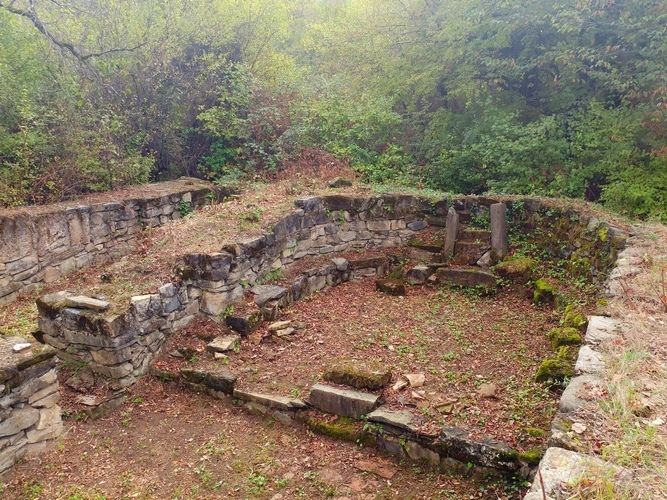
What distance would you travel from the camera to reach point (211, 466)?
13.8 feet

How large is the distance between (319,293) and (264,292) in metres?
1.18

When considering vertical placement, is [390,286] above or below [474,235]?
below

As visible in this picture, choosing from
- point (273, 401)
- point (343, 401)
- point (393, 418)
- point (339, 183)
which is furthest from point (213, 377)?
point (339, 183)

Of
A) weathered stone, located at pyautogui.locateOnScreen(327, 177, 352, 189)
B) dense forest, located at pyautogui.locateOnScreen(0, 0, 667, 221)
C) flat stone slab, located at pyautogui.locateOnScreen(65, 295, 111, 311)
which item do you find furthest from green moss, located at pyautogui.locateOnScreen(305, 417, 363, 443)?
dense forest, located at pyautogui.locateOnScreen(0, 0, 667, 221)

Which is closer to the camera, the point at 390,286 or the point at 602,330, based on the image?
the point at 602,330

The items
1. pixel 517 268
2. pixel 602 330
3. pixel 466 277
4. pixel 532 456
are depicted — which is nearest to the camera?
pixel 532 456

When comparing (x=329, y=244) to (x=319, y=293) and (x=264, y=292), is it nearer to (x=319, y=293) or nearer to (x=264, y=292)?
(x=319, y=293)

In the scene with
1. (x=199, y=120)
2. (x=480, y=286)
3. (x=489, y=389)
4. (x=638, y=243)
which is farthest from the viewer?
(x=199, y=120)

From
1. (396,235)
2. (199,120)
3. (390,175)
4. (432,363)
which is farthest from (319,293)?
(199,120)

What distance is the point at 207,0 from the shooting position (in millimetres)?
13039

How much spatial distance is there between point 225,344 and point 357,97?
A: 9163 mm

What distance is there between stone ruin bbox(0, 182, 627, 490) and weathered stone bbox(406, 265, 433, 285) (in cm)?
2

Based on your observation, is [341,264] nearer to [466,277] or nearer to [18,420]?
[466,277]

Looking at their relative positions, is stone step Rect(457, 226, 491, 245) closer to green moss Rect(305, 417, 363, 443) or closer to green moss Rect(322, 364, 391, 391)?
green moss Rect(322, 364, 391, 391)
